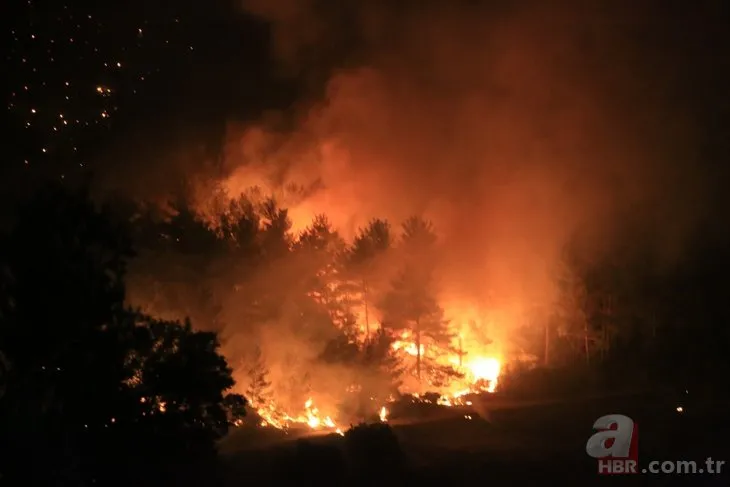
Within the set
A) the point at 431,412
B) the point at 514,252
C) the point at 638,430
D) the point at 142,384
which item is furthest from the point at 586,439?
the point at 514,252

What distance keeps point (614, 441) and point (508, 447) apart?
11.5 feet

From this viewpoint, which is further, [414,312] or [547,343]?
[547,343]

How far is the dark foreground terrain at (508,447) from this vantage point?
60.4 ft

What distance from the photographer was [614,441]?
21016 millimetres

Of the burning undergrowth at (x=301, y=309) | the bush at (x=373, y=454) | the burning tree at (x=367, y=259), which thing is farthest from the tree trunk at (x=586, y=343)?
the bush at (x=373, y=454)

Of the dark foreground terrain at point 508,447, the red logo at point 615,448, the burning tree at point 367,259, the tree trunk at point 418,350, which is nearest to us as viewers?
the dark foreground terrain at point 508,447

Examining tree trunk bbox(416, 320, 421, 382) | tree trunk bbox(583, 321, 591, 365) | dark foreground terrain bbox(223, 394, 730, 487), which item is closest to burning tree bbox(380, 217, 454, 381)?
tree trunk bbox(416, 320, 421, 382)

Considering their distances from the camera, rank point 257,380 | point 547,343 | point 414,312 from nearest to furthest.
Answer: point 257,380 < point 414,312 < point 547,343

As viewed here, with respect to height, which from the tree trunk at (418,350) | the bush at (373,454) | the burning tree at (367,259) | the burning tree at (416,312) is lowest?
the bush at (373,454)

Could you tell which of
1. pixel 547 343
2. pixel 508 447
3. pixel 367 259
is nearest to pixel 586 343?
pixel 547 343

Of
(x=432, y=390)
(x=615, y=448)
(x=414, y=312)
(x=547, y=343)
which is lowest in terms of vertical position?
(x=615, y=448)

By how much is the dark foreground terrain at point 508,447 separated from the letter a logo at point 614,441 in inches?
14.2

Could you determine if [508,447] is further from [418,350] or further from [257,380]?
[418,350]

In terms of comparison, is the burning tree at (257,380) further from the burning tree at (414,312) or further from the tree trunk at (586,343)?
the tree trunk at (586,343)
